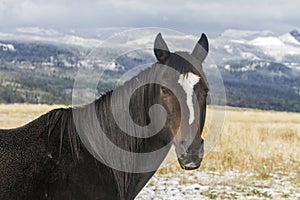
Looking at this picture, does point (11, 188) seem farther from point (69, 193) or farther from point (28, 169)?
point (69, 193)

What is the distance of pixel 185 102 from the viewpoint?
4.17 meters

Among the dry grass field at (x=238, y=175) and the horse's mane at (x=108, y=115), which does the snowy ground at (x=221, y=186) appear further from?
the horse's mane at (x=108, y=115)

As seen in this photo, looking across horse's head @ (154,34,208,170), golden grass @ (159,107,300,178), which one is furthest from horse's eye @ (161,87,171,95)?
golden grass @ (159,107,300,178)

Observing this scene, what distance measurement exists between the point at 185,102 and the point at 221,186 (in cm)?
738

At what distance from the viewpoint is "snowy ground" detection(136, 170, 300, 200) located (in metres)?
9.98

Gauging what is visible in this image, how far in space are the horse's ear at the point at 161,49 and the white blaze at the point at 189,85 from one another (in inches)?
12.9

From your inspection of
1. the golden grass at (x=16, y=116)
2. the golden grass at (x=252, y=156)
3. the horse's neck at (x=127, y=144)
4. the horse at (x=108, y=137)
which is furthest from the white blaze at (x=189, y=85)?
the golden grass at (x=16, y=116)

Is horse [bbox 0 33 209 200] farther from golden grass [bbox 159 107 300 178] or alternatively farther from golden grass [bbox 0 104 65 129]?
golden grass [bbox 0 104 65 129]

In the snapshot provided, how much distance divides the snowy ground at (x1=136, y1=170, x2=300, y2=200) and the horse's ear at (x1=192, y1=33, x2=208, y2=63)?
557 cm

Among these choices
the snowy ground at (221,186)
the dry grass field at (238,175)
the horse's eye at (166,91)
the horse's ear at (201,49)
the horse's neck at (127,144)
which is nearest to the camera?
the horse's eye at (166,91)

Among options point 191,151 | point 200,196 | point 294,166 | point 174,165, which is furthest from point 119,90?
point 294,166

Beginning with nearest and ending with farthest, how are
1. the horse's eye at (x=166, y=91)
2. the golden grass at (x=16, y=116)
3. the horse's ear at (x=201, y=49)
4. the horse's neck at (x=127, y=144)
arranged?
the horse's eye at (x=166, y=91)
the horse's neck at (x=127, y=144)
the horse's ear at (x=201, y=49)
the golden grass at (x=16, y=116)

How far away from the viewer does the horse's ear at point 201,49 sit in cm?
467

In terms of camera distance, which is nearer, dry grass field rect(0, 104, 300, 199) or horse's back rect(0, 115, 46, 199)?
Answer: horse's back rect(0, 115, 46, 199)
